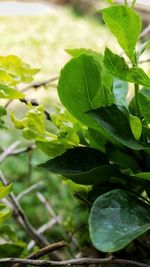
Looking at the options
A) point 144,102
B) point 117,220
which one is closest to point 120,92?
point 144,102

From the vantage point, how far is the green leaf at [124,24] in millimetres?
529

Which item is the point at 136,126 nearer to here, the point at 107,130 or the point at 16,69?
the point at 107,130

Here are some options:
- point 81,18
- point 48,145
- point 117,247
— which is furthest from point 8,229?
point 81,18

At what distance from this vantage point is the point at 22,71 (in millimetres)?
714

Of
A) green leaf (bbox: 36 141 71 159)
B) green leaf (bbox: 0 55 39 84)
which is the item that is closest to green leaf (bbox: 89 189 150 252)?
green leaf (bbox: 36 141 71 159)

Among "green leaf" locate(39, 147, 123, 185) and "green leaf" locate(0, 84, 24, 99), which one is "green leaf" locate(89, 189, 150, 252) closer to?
"green leaf" locate(39, 147, 123, 185)

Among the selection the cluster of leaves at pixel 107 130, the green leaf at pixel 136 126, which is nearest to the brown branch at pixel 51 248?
the cluster of leaves at pixel 107 130

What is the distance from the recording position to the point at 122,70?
530 millimetres

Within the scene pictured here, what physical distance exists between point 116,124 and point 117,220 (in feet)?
0.39

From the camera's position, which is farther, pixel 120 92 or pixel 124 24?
pixel 120 92

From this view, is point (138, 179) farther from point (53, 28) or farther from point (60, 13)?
point (60, 13)

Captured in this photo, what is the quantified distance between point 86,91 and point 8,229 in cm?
33

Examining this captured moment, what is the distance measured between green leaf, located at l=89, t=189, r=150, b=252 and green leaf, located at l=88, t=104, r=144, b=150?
0.18 ft

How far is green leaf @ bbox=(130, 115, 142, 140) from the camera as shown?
0.55 m
